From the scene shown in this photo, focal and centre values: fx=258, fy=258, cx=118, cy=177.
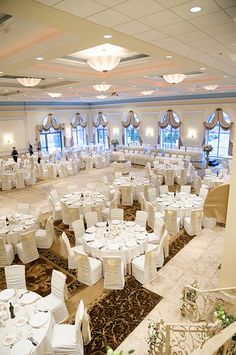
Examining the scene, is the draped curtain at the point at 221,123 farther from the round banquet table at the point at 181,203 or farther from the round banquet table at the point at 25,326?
the round banquet table at the point at 25,326

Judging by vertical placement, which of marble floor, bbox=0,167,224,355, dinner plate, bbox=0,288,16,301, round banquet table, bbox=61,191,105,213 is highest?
round banquet table, bbox=61,191,105,213

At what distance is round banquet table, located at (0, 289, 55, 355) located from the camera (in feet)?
11.8

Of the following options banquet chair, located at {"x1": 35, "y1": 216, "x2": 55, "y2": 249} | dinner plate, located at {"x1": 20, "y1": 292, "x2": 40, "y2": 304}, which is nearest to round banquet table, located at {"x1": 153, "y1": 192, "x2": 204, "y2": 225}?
banquet chair, located at {"x1": 35, "y1": 216, "x2": 55, "y2": 249}

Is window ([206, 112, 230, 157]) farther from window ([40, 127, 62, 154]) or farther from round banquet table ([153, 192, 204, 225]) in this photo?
window ([40, 127, 62, 154])

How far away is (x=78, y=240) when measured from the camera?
710 centimetres

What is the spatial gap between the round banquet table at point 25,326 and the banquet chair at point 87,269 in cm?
139

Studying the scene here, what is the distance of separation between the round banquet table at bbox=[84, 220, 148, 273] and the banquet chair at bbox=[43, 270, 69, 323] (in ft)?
4.31

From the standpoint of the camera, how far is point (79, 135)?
25.3 meters

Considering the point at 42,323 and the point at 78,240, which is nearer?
the point at 42,323

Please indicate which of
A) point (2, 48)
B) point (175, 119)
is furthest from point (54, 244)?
point (175, 119)

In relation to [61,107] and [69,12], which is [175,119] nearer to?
[61,107]

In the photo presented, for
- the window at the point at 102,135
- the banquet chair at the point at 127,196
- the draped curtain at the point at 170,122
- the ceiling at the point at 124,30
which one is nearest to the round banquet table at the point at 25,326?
the ceiling at the point at 124,30

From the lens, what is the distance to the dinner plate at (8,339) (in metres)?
3.63

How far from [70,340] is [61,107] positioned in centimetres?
2053
